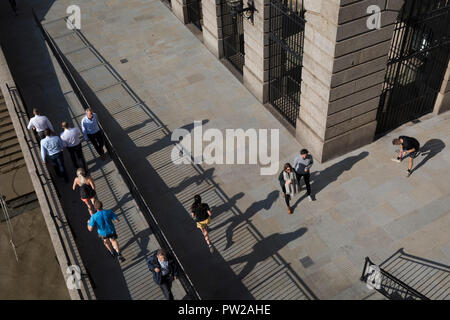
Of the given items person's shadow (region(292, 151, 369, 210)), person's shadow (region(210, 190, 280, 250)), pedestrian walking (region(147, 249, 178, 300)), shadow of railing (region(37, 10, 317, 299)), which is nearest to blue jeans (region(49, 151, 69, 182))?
shadow of railing (region(37, 10, 317, 299))

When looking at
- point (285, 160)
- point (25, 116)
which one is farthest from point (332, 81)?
point (25, 116)

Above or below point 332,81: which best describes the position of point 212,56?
below

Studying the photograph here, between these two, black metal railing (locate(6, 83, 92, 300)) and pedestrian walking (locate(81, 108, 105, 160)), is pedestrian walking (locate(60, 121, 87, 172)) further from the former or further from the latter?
black metal railing (locate(6, 83, 92, 300))

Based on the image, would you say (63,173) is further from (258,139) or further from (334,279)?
(334,279)

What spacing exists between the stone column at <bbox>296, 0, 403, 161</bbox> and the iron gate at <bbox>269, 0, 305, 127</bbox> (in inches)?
54.2

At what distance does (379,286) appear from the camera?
35.4 feet

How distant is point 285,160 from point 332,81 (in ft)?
10.2

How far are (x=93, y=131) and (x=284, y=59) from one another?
22.7ft

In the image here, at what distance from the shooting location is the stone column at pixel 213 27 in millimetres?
17656

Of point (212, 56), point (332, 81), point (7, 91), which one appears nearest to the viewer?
point (332, 81)

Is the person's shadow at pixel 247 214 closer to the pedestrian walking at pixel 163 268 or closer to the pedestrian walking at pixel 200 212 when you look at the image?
the pedestrian walking at pixel 200 212

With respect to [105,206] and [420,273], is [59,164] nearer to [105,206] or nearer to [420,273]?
[105,206]

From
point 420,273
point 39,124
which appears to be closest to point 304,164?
point 420,273
